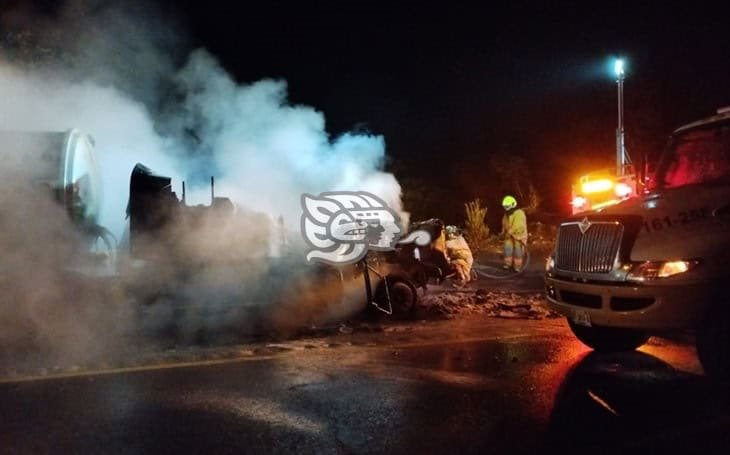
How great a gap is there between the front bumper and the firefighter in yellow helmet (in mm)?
7259

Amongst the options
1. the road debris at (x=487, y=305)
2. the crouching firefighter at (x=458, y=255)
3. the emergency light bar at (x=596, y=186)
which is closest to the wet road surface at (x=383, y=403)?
the road debris at (x=487, y=305)

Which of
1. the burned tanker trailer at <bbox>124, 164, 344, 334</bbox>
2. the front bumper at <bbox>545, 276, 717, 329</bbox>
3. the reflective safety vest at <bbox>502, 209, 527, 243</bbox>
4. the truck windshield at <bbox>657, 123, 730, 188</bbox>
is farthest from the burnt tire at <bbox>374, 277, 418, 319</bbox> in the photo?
the reflective safety vest at <bbox>502, 209, 527, 243</bbox>

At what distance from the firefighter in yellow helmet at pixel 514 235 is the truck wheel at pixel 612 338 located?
649 centimetres

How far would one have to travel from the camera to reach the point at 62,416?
16.4 ft

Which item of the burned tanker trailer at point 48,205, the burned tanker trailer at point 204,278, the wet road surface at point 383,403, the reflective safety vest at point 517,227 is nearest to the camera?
the wet road surface at point 383,403

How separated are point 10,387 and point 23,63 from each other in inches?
248

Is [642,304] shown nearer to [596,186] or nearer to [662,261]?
[662,261]

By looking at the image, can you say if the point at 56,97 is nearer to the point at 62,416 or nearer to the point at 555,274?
the point at 62,416

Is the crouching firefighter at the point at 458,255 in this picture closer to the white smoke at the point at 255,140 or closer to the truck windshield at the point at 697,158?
the white smoke at the point at 255,140

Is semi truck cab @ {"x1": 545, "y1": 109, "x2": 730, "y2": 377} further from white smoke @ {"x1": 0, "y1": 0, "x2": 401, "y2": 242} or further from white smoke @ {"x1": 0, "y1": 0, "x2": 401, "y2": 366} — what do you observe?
white smoke @ {"x1": 0, "y1": 0, "x2": 401, "y2": 242}

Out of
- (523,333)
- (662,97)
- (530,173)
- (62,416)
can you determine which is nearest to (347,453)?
(62,416)

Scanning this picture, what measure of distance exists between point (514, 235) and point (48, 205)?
8.70m

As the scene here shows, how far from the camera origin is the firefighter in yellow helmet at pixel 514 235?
525 inches

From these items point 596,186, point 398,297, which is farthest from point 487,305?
point 596,186
